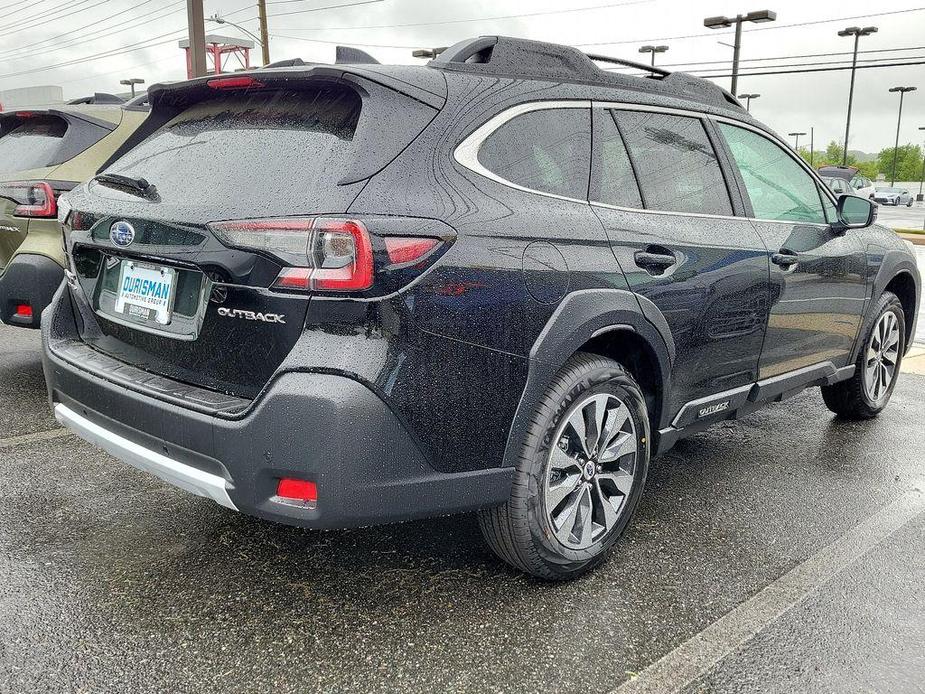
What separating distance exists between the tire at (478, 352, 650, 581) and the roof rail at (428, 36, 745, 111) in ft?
3.30

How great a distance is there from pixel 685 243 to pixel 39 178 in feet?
13.0

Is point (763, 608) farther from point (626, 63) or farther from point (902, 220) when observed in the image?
point (902, 220)

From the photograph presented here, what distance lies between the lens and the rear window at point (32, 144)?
5340mm

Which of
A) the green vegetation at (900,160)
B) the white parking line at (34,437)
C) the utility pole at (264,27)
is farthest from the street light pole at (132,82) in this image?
the green vegetation at (900,160)

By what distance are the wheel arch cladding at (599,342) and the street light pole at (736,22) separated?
79.2 ft


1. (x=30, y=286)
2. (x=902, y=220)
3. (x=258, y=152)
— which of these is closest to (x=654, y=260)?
(x=258, y=152)

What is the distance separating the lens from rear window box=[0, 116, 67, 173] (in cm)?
534

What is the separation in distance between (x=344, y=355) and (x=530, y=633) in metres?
1.07

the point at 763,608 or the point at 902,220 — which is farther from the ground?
the point at 763,608

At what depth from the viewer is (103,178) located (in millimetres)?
3051

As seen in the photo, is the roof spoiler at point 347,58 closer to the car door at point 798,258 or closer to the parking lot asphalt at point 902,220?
the car door at point 798,258

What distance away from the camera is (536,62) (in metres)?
2.96

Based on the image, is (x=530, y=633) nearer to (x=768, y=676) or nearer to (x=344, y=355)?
(x=768, y=676)

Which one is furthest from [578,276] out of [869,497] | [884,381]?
[884,381]
